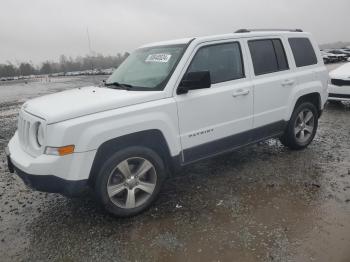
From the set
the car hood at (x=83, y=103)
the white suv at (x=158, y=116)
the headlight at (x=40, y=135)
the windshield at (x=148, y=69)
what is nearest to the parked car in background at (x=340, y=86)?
the white suv at (x=158, y=116)

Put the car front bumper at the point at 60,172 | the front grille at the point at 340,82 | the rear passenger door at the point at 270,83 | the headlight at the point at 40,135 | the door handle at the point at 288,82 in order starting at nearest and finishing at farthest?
the car front bumper at the point at 60,172 → the headlight at the point at 40,135 → the rear passenger door at the point at 270,83 → the door handle at the point at 288,82 → the front grille at the point at 340,82

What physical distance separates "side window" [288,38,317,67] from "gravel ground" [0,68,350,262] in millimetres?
1595

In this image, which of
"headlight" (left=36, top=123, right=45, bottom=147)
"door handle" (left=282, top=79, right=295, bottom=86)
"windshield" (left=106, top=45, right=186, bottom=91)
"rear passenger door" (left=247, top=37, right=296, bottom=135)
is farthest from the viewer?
"door handle" (left=282, top=79, right=295, bottom=86)

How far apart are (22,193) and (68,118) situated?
1.99m

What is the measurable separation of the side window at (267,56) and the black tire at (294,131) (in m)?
0.78

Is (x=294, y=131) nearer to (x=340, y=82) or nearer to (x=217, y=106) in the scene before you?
(x=217, y=106)

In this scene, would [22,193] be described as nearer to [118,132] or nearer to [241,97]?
[118,132]

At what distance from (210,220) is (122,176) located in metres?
1.08

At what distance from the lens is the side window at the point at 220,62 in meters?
4.13

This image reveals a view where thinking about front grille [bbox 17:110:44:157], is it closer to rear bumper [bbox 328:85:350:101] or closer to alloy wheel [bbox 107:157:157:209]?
alloy wheel [bbox 107:157:157:209]

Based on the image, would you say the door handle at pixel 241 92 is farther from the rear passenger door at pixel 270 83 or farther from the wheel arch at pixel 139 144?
the wheel arch at pixel 139 144

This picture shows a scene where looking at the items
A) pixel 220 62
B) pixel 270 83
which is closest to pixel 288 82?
pixel 270 83

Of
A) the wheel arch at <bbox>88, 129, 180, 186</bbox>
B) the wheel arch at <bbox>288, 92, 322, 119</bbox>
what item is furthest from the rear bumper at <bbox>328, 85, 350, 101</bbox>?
the wheel arch at <bbox>88, 129, 180, 186</bbox>

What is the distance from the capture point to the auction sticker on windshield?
4.14m
